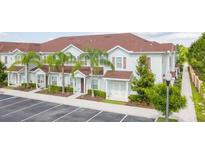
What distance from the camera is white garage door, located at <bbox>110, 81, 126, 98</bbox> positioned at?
23.0m

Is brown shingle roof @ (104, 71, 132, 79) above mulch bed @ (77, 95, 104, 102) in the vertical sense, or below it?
above

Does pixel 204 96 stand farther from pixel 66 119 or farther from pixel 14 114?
pixel 14 114

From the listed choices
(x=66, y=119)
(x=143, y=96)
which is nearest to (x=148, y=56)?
(x=143, y=96)

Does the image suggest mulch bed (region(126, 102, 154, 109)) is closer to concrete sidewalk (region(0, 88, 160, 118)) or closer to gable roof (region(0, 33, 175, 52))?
concrete sidewalk (region(0, 88, 160, 118))

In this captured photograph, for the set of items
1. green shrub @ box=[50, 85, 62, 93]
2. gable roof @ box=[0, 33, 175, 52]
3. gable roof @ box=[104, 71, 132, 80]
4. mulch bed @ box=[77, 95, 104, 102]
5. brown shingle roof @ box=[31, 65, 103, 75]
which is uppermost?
gable roof @ box=[0, 33, 175, 52]

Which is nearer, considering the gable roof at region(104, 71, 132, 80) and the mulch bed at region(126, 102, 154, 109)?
the mulch bed at region(126, 102, 154, 109)

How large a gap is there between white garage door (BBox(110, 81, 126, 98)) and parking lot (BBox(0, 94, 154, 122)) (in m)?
5.31

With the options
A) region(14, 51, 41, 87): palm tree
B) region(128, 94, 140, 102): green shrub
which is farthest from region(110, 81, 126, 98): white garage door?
region(14, 51, 41, 87): palm tree

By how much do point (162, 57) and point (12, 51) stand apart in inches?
878

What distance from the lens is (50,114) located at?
1773cm

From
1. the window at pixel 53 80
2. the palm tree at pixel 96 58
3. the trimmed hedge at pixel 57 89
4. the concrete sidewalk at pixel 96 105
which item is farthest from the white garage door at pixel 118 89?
the window at pixel 53 80

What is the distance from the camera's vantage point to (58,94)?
25.2 metres

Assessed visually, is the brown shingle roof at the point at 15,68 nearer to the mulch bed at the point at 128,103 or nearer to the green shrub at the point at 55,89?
the green shrub at the point at 55,89

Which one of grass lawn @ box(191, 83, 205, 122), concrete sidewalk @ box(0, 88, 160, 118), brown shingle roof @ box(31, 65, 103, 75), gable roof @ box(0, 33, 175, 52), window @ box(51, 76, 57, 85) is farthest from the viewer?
window @ box(51, 76, 57, 85)
